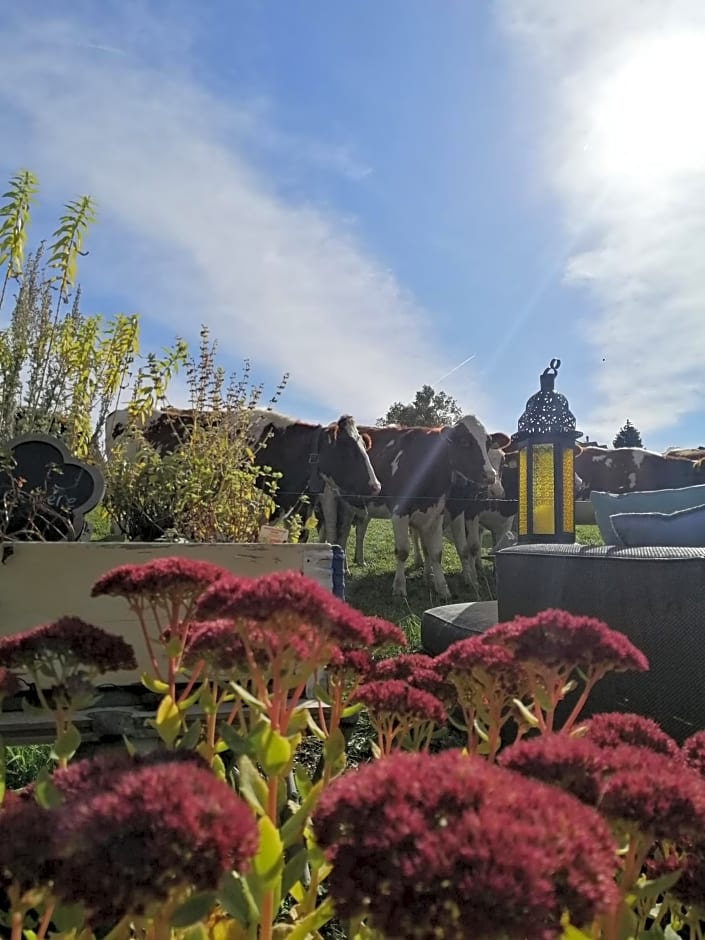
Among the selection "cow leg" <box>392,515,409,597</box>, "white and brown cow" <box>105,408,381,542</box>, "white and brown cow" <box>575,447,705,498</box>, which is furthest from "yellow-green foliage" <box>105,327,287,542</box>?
"white and brown cow" <box>575,447,705,498</box>

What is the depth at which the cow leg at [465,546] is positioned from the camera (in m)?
7.58

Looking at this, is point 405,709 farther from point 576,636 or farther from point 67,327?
point 67,327

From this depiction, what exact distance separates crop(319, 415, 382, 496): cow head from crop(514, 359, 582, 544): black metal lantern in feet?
8.09

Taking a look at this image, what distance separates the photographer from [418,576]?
822 cm

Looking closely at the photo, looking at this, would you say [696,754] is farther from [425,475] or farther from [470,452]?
[470,452]

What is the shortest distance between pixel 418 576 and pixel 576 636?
7.32m

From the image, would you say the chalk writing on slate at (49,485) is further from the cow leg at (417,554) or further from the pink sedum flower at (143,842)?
the cow leg at (417,554)

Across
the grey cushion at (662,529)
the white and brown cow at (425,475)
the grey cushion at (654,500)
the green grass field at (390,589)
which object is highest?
the white and brown cow at (425,475)

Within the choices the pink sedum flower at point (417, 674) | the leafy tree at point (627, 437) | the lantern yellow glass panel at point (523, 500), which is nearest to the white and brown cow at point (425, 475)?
the lantern yellow glass panel at point (523, 500)

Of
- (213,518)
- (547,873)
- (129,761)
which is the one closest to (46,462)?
(213,518)

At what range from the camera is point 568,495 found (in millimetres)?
4922

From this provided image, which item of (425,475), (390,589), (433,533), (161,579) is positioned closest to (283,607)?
(161,579)

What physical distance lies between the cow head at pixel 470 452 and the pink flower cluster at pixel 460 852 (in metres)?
7.39

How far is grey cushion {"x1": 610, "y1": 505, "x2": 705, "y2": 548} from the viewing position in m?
2.42
